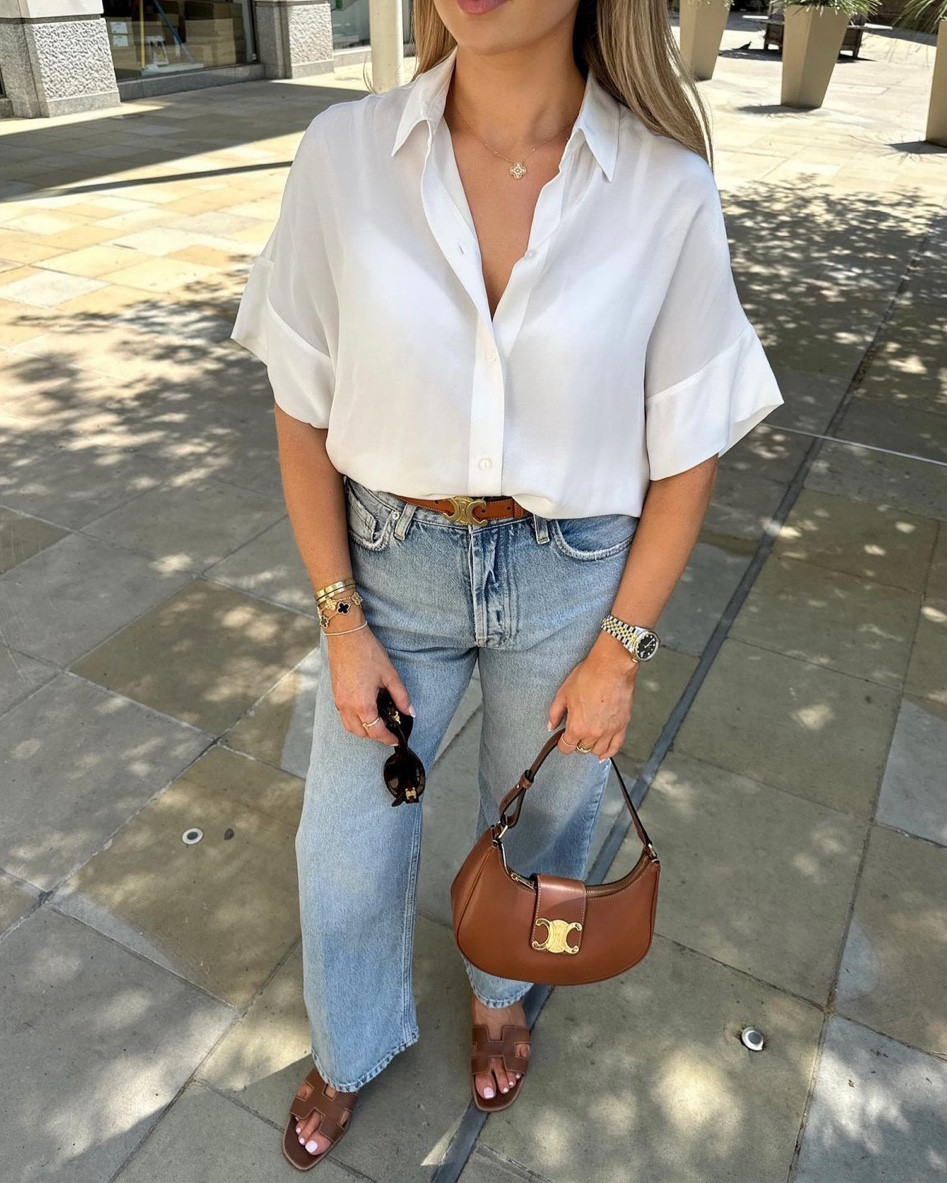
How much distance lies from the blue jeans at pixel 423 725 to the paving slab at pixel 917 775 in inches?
53.2

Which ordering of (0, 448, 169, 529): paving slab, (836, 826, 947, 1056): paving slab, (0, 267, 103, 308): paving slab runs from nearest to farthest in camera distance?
(836, 826, 947, 1056): paving slab
(0, 448, 169, 529): paving slab
(0, 267, 103, 308): paving slab

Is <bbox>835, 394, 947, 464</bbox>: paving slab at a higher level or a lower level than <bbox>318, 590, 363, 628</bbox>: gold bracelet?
lower

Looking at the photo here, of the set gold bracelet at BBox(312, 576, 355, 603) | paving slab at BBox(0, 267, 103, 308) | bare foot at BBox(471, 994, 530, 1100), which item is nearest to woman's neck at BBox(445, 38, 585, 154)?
gold bracelet at BBox(312, 576, 355, 603)

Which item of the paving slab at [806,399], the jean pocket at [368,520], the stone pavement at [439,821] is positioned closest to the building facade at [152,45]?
the stone pavement at [439,821]

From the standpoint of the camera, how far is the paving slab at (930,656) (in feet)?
11.2

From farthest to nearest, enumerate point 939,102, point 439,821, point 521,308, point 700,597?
point 939,102
point 700,597
point 439,821
point 521,308

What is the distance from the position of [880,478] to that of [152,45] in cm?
1305

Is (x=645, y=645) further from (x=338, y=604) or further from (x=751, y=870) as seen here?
(x=751, y=870)

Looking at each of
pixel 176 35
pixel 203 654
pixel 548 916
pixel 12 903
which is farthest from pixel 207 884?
pixel 176 35

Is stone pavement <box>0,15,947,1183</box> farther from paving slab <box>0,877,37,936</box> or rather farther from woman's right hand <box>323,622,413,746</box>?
woman's right hand <box>323,622,413,746</box>

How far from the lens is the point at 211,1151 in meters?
2.02

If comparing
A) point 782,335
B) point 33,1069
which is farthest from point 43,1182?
point 782,335

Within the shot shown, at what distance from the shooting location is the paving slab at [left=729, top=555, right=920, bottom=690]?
3.55 meters

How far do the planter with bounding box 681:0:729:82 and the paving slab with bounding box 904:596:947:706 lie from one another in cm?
1480
